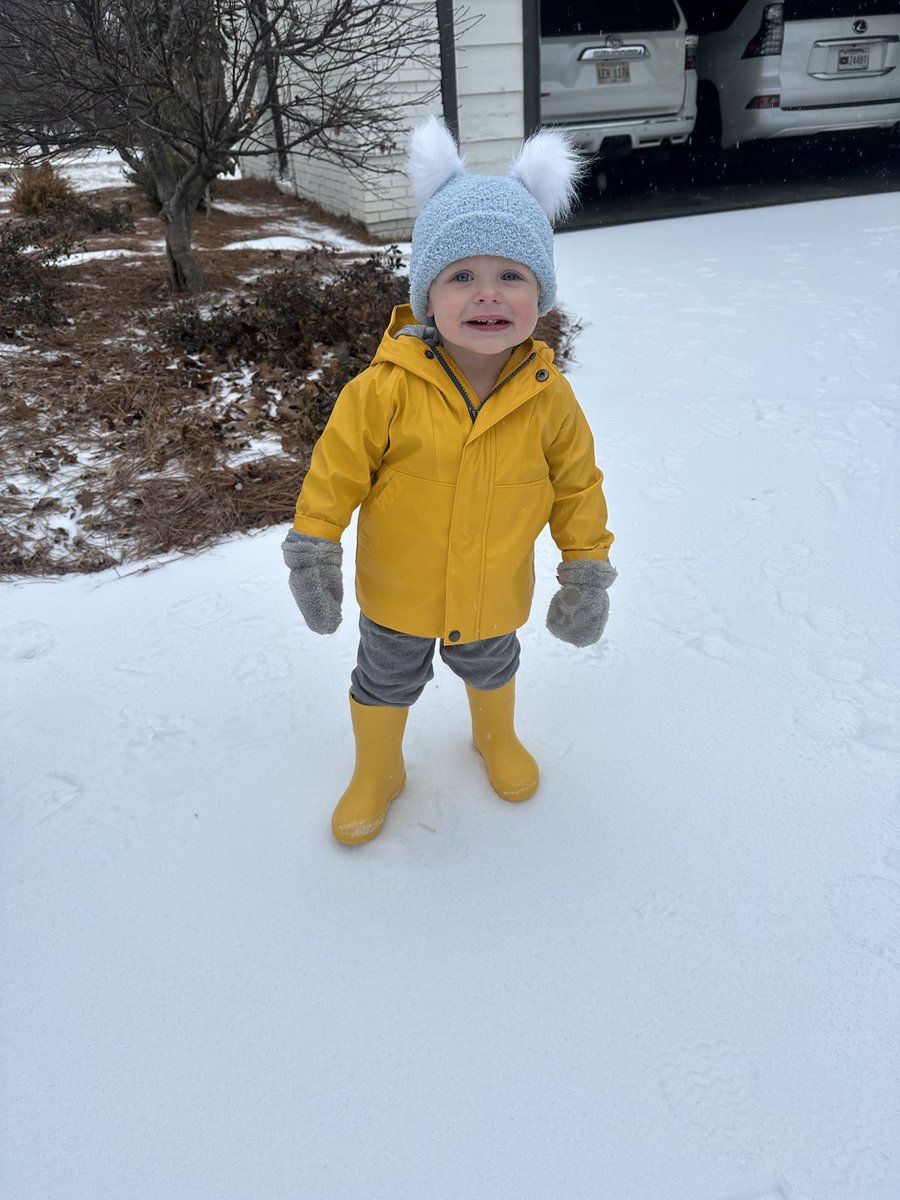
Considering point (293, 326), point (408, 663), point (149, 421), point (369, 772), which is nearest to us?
point (408, 663)

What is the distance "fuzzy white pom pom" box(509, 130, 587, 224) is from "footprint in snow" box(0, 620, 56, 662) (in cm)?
196

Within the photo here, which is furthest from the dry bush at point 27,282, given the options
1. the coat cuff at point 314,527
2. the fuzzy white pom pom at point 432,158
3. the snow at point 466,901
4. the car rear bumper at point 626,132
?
the car rear bumper at point 626,132

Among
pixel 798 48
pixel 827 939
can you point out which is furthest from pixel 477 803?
pixel 798 48

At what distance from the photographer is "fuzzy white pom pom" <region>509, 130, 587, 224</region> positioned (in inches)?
60.4

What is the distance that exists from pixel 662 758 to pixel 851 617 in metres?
0.95

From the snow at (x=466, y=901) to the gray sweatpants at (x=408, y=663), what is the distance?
346 mm

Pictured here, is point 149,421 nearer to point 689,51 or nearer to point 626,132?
point 626,132

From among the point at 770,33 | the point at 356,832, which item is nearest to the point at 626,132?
the point at 770,33

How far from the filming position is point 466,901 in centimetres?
174

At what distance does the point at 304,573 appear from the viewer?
4.90ft

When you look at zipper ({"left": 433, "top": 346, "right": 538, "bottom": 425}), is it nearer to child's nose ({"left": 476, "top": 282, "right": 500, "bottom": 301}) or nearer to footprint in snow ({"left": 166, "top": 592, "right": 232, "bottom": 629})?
child's nose ({"left": 476, "top": 282, "right": 500, "bottom": 301})

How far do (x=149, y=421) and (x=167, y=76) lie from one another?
2006 mm

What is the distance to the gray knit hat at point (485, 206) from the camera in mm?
A: 1392

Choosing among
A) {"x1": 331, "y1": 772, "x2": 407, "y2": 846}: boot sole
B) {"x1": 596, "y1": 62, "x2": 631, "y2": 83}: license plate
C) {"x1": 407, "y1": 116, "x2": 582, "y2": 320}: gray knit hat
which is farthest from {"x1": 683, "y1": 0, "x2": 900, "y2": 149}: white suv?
{"x1": 331, "y1": 772, "x2": 407, "y2": 846}: boot sole
